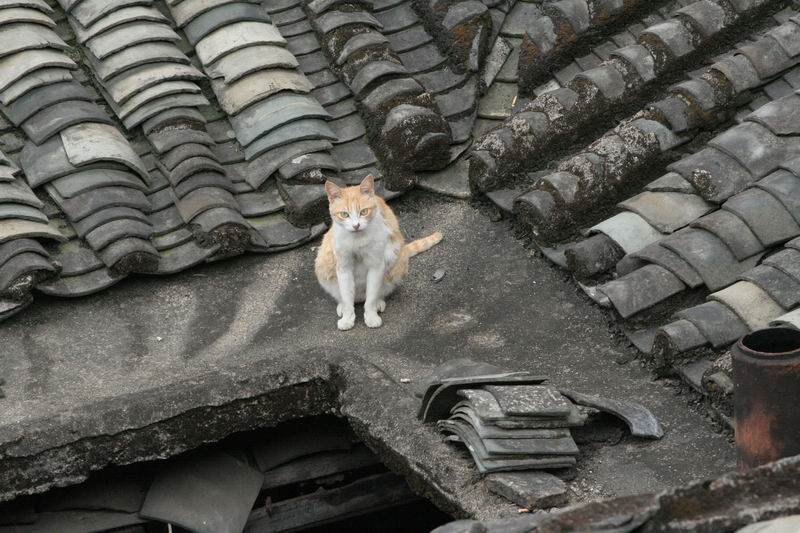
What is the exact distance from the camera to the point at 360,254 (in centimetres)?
780

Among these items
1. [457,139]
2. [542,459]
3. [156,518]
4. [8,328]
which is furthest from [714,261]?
[8,328]

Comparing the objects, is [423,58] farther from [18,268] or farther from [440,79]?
[18,268]

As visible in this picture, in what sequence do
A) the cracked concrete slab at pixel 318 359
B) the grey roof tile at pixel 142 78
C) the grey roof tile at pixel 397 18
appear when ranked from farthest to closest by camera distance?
the grey roof tile at pixel 397 18, the grey roof tile at pixel 142 78, the cracked concrete slab at pixel 318 359

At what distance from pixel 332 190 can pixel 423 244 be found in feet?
2.56

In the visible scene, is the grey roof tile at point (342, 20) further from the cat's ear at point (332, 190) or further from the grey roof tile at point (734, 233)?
the grey roof tile at point (734, 233)

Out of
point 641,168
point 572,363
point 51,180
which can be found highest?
point 51,180

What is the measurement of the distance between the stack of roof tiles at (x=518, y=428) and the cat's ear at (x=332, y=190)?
2068 mm

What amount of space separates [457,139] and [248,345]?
200 centimetres

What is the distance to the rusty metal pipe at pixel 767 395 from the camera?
5.11m

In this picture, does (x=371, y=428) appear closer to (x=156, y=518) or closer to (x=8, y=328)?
(x=156, y=518)

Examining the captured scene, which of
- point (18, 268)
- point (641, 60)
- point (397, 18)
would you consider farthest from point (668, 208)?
point (18, 268)

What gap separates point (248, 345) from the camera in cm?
736

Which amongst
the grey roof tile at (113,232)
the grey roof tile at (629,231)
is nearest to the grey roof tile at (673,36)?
the grey roof tile at (629,231)

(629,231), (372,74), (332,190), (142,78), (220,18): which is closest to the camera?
(629,231)
